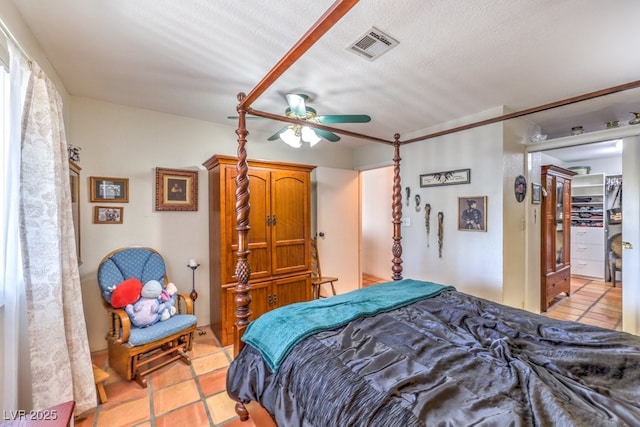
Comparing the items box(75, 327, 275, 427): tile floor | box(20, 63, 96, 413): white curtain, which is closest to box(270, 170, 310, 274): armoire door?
box(75, 327, 275, 427): tile floor

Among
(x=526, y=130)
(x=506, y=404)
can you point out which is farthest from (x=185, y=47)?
(x=526, y=130)

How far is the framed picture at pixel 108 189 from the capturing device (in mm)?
2654

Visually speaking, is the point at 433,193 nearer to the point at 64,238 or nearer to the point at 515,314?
the point at 515,314

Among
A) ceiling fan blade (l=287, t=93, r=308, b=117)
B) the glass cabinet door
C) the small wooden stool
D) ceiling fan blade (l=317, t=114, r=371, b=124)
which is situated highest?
ceiling fan blade (l=287, t=93, r=308, b=117)

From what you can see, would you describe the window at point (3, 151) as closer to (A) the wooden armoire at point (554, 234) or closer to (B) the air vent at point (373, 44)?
(B) the air vent at point (373, 44)

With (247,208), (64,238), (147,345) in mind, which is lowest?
(147,345)

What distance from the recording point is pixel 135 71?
213cm

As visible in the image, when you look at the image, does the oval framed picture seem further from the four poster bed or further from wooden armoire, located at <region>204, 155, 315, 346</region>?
wooden armoire, located at <region>204, 155, 315, 346</region>

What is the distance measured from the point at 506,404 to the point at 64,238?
7.82 feet

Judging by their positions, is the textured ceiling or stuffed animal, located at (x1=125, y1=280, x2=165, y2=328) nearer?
the textured ceiling

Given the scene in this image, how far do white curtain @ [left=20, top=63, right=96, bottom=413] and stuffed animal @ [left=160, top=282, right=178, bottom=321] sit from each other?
0.69 m

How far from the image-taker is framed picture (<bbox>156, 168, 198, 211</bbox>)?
296 centimetres

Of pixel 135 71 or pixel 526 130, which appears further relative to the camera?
pixel 526 130

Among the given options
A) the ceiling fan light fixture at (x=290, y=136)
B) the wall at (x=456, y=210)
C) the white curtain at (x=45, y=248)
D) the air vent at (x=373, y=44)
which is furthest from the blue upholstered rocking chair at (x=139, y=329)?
the wall at (x=456, y=210)
